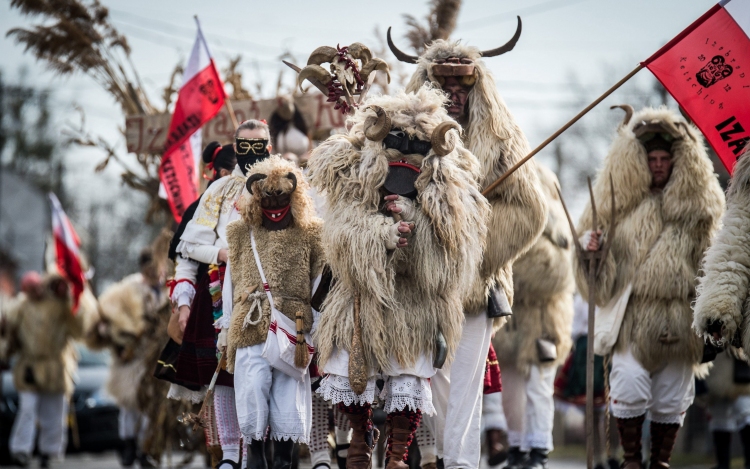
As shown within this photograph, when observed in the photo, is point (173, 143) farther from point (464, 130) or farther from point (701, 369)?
point (701, 369)

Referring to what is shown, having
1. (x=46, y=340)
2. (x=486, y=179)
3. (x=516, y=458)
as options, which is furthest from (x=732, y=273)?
(x=46, y=340)

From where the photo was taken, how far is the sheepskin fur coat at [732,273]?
19.3ft

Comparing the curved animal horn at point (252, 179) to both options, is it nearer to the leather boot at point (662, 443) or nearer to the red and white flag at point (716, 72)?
the red and white flag at point (716, 72)

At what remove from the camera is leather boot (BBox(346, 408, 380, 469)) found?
587cm

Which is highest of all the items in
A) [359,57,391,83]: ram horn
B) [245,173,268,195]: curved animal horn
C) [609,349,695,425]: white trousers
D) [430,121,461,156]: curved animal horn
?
[359,57,391,83]: ram horn

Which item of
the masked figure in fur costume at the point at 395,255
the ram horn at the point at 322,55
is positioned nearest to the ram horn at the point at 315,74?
the ram horn at the point at 322,55

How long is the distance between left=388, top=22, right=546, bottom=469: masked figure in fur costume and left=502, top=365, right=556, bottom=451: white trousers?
6.53 feet

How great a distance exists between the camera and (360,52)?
6.99 meters

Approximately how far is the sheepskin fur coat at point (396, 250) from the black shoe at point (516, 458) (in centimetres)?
301

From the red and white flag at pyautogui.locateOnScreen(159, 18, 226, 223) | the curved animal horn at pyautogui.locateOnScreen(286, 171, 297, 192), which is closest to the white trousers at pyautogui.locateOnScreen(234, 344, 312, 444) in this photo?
the curved animal horn at pyautogui.locateOnScreen(286, 171, 297, 192)

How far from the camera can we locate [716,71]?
266 inches

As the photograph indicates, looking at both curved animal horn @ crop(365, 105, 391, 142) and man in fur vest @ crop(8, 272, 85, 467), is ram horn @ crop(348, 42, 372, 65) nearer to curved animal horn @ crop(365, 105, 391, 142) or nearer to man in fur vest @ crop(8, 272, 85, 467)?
curved animal horn @ crop(365, 105, 391, 142)

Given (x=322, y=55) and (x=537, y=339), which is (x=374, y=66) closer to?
(x=322, y=55)

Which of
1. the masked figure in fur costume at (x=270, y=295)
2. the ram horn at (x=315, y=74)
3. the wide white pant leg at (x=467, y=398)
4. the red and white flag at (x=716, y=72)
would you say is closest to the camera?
the wide white pant leg at (x=467, y=398)
